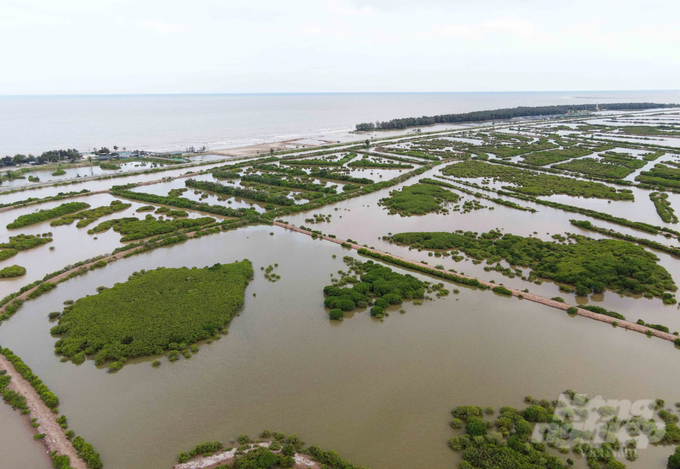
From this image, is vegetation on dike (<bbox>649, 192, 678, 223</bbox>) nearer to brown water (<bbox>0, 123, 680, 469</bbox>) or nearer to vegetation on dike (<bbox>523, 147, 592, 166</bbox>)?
brown water (<bbox>0, 123, 680, 469</bbox>)

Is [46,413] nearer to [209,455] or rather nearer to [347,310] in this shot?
[209,455]

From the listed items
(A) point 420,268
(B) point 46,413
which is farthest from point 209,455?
(A) point 420,268

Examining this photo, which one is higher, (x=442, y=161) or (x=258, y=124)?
(x=258, y=124)

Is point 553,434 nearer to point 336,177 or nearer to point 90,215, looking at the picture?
point 336,177

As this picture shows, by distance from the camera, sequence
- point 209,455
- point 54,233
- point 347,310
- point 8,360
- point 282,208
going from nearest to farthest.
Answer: point 209,455
point 8,360
point 347,310
point 54,233
point 282,208

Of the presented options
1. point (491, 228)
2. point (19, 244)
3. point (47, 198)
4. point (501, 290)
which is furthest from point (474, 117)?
point (19, 244)

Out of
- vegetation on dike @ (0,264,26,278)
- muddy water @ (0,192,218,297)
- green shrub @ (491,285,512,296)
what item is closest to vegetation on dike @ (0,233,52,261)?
A: muddy water @ (0,192,218,297)
